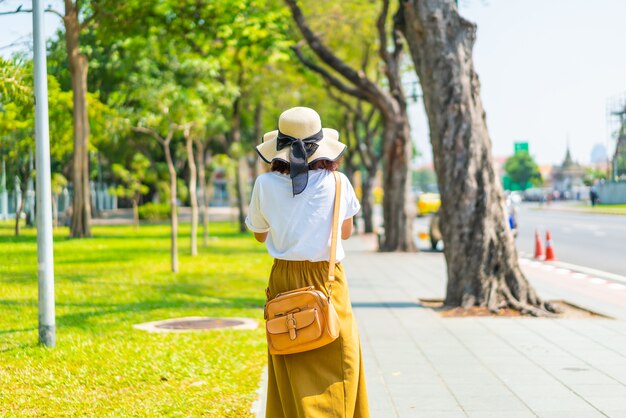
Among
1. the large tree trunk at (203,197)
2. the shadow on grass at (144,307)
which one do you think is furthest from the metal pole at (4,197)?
the large tree trunk at (203,197)

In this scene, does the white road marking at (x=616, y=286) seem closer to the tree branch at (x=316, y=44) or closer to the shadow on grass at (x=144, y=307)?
the shadow on grass at (x=144, y=307)

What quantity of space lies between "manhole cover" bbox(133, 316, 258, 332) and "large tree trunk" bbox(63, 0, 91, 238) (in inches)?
166

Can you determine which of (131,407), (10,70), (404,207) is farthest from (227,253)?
(131,407)

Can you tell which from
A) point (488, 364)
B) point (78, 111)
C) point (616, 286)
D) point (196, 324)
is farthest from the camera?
point (78, 111)

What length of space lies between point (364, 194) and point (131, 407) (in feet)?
107

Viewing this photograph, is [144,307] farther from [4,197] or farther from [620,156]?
[620,156]

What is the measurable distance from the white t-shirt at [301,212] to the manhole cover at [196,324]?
18.2ft

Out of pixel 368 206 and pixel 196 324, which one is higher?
pixel 368 206

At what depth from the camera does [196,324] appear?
10438mm

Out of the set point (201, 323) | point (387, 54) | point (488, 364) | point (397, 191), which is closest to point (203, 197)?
point (397, 191)

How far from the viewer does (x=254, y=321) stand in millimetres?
10734

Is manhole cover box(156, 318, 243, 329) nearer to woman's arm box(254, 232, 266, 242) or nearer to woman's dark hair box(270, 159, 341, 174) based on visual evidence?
woman's arm box(254, 232, 266, 242)

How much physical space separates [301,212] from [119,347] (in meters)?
4.56

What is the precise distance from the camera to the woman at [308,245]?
4422 millimetres
